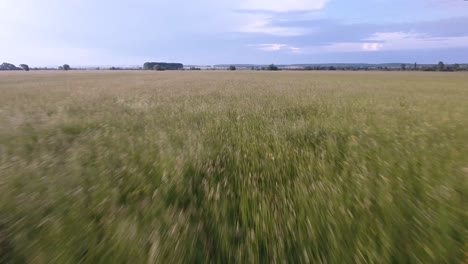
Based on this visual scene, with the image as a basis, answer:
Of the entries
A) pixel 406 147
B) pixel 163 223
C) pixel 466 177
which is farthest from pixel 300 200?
pixel 406 147

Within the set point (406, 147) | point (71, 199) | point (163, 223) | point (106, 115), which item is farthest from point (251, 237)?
point (106, 115)

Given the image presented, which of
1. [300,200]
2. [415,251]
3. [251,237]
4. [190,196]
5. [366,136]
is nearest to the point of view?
[415,251]

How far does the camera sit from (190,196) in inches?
96.1

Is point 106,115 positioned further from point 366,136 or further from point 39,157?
point 366,136

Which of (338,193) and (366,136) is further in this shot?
(366,136)

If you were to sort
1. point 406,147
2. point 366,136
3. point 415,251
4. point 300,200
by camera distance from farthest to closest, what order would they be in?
1. point 366,136
2. point 406,147
3. point 300,200
4. point 415,251

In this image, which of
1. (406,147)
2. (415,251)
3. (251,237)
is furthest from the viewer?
(406,147)

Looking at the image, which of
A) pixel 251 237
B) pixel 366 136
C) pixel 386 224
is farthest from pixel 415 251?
pixel 366 136

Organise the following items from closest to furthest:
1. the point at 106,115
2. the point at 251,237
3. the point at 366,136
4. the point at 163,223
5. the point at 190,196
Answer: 1. the point at 251,237
2. the point at 163,223
3. the point at 190,196
4. the point at 366,136
5. the point at 106,115

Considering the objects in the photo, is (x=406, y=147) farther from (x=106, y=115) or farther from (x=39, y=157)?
(x=106, y=115)

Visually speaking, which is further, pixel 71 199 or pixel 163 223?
pixel 71 199

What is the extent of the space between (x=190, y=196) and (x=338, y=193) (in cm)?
132

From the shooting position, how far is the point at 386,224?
1873 millimetres

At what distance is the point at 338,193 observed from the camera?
2303 mm
